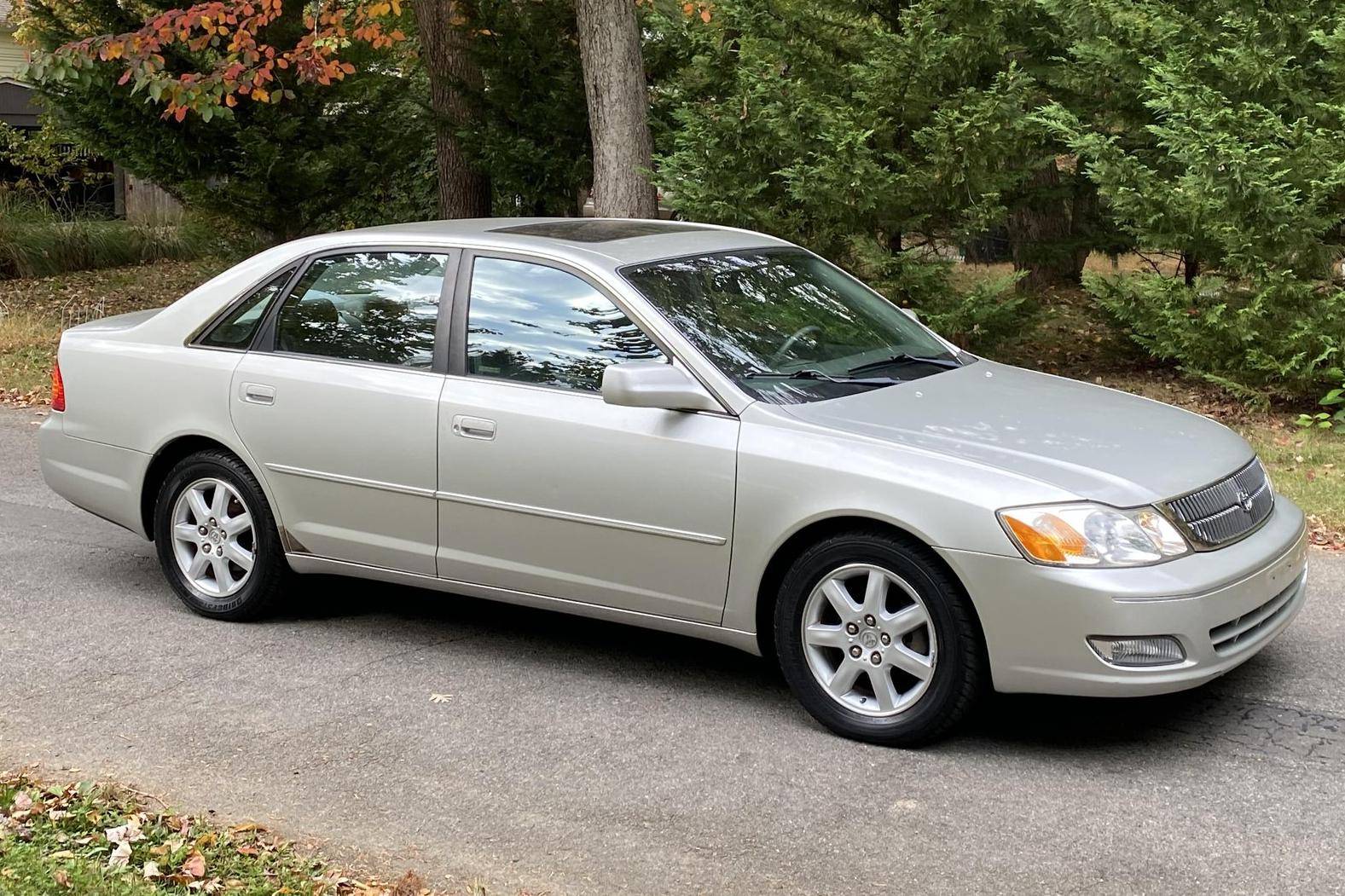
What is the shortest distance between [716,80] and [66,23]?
8.67 m

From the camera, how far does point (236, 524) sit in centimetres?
636

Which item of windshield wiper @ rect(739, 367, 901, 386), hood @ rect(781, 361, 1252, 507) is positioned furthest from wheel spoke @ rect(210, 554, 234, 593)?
hood @ rect(781, 361, 1252, 507)

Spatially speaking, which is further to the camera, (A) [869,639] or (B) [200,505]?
Answer: (B) [200,505]

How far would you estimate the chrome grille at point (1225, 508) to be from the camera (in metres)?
4.73

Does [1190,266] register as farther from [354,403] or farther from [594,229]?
[354,403]

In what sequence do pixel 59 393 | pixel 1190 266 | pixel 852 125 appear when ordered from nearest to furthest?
pixel 59 393
pixel 852 125
pixel 1190 266

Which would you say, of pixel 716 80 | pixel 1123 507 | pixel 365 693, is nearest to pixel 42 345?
pixel 716 80

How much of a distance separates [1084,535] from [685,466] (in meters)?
1.36

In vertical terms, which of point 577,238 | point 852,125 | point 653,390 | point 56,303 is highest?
point 852,125

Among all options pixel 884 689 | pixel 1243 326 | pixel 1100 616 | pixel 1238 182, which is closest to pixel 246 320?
pixel 884 689

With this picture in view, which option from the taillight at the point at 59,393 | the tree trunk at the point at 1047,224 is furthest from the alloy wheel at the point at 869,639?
the tree trunk at the point at 1047,224

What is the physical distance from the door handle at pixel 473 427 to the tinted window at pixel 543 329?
0.63 ft

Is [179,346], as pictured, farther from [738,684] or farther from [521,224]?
[738,684]

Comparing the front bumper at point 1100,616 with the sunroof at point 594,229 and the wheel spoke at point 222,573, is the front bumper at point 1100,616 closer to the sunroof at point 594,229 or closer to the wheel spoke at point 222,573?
the sunroof at point 594,229
